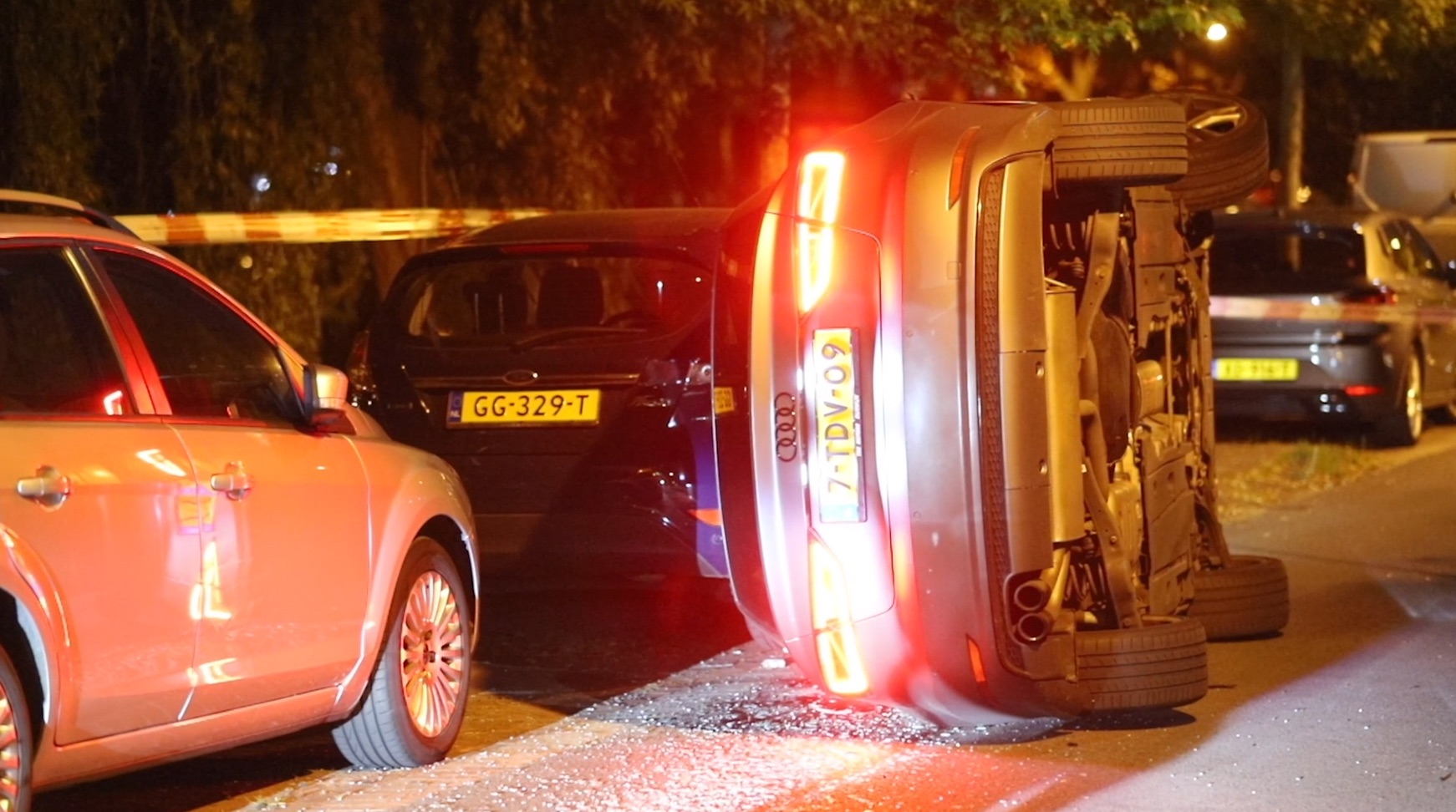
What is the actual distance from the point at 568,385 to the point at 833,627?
2.31 meters

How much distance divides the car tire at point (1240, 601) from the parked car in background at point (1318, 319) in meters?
6.37

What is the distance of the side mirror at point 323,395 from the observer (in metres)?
5.98

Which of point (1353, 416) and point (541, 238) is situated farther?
point (1353, 416)

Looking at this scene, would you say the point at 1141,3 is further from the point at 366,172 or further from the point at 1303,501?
the point at 366,172

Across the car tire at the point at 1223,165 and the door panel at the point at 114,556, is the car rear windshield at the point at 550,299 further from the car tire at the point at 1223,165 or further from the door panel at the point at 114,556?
the door panel at the point at 114,556

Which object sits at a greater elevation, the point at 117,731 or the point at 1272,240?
the point at 1272,240

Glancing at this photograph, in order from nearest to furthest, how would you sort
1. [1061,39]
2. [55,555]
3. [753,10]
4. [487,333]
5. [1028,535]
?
1. [55,555]
2. [1028,535]
3. [487,333]
4. [753,10]
5. [1061,39]

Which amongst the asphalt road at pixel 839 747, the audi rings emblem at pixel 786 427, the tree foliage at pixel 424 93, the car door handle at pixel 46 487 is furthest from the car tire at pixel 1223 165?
the tree foliage at pixel 424 93

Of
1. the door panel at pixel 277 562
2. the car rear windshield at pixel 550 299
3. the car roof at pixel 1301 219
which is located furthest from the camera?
the car roof at pixel 1301 219

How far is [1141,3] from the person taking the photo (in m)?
14.6

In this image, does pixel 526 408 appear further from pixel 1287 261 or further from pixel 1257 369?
pixel 1287 261

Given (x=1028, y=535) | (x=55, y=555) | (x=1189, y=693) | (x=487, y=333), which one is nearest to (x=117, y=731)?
(x=55, y=555)

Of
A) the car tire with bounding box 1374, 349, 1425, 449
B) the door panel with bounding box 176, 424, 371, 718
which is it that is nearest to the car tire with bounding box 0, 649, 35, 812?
the door panel with bounding box 176, 424, 371, 718

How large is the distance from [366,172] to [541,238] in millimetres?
4640
